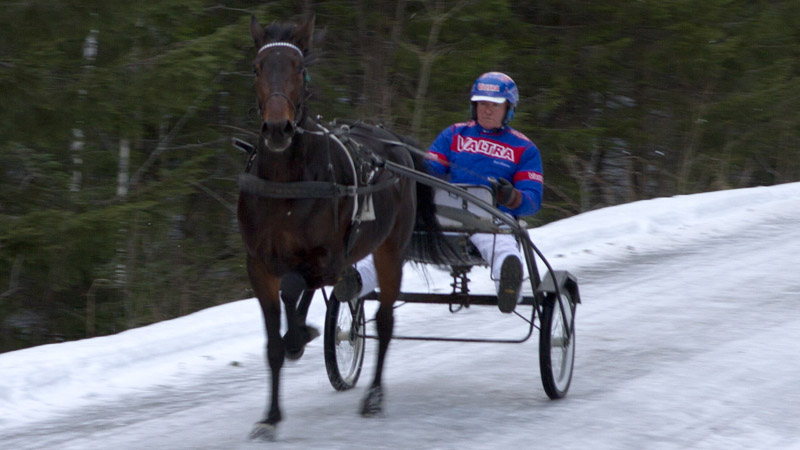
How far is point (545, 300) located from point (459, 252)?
1.81 ft

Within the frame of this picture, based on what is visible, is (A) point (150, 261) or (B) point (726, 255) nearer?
(B) point (726, 255)

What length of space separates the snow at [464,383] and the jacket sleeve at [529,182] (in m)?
1.03

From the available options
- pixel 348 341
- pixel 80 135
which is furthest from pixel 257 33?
pixel 80 135

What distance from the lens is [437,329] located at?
730cm

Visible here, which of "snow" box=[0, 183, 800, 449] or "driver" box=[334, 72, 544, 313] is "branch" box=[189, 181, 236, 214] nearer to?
"snow" box=[0, 183, 800, 449]

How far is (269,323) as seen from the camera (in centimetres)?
470

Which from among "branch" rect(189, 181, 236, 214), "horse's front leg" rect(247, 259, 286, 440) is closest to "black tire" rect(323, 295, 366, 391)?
"horse's front leg" rect(247, 259, 286, 440)

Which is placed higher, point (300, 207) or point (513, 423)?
point (300, 207)

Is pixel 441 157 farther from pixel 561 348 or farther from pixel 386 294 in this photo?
A: pixel 561 348

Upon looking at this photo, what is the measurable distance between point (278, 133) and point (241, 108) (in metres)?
7.63

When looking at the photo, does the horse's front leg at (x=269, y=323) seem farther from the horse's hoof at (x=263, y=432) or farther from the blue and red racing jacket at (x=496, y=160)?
Answer: the blue and red racing jacket at (x=496, y=160)

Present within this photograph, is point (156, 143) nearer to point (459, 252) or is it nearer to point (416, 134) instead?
point (416, 134)

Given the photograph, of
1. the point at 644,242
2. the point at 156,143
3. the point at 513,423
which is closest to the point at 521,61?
the point at 644,242

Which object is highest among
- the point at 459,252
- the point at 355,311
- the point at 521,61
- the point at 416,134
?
the point at 521,61
